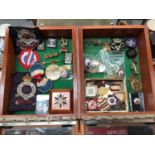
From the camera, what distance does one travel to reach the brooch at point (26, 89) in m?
1.12

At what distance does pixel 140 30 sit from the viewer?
1.21 m

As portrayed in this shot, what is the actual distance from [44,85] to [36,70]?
0.09m

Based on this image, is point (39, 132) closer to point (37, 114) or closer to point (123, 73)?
point (37, 114)

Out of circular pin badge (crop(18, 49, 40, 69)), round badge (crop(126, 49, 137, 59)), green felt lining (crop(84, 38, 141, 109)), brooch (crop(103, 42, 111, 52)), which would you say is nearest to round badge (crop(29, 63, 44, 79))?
circular pin badge (crop(18, 49, 40, 69))

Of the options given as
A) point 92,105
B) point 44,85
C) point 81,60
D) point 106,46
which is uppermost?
point 106,46

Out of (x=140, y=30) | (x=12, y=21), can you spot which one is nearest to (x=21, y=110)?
(x=12, y=21)

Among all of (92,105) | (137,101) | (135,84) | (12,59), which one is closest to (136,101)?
(137,101)

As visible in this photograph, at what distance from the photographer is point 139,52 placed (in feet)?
3.99

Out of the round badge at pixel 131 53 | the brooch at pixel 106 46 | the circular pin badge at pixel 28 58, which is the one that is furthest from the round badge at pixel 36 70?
the round badge at pixel 131 53

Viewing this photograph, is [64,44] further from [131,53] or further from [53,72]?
[131,53]

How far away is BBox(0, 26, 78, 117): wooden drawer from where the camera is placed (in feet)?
3.49

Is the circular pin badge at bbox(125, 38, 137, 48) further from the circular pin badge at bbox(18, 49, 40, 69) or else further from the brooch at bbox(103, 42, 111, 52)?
the circular pin badge at bbox(18, 49, 40, 69)

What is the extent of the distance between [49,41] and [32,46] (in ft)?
0.32

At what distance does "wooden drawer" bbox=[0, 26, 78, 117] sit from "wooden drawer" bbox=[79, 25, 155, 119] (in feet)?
0.10
